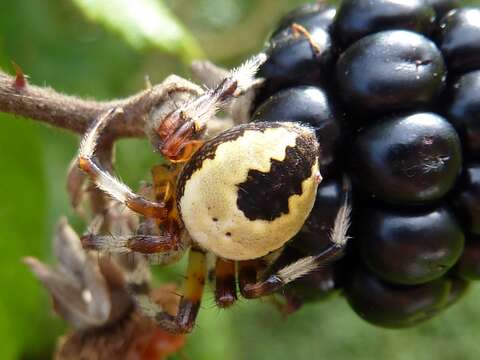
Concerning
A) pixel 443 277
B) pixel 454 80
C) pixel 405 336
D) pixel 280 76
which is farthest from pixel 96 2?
pixel 405 336

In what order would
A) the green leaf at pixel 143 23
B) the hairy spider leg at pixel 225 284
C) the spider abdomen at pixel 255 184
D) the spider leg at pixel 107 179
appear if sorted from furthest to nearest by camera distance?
the green leaf at pixel 143 23
the hairy spider leg at pixel 225 284
the spider leg at pixel 107 179
the spider abdomen at pixel 255 184

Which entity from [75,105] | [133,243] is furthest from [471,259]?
[75,105]

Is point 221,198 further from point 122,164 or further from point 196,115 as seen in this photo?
point 122,164

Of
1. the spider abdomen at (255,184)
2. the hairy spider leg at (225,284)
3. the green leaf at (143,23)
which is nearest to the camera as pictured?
the spider abdomen at (255,184)

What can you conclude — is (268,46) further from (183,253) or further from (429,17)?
(183,253)

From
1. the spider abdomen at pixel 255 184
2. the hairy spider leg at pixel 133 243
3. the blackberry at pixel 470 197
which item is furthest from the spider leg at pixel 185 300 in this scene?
→ the blackberry at pixel 470 197

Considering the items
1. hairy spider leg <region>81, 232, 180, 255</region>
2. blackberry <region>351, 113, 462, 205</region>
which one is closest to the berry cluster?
blackberry <region>351, 113, 462, 205</region>

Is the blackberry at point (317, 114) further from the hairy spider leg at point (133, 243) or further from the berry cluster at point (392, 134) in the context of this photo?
the hairy spider leg at point (133, 243)
